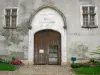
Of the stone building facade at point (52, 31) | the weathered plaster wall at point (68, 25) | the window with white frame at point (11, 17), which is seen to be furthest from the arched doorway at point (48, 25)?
the window with white frame at point (11, 17)

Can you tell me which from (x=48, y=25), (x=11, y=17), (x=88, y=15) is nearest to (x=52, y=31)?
(x=48, y=25)

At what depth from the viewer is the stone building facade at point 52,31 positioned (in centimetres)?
1688

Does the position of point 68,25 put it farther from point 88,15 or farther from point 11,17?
point 11,17

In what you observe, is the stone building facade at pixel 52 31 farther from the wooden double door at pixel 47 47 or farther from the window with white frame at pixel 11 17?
the window with white frame at pixel 11 17

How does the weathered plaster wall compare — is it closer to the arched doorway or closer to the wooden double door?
the arched doorway

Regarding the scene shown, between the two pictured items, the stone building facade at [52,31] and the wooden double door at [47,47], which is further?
the wooden double door at [47,47]

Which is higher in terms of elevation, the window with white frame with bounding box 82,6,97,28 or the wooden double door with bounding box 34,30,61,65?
the window with white frame with bounding box 82,6,97,28

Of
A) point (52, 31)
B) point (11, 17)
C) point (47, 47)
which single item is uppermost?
point (11, 17)

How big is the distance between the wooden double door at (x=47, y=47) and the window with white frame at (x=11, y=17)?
2197 millimetres

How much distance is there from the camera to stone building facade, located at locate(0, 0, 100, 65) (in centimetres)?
1688

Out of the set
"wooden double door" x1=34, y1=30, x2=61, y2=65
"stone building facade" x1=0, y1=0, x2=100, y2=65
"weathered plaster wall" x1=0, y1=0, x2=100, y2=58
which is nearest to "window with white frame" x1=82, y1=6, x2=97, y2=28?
"stone building facade" x1=0, y1=0, x2=100, y2=65

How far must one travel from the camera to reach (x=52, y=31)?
17344 millimetres

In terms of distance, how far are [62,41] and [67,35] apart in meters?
0.63

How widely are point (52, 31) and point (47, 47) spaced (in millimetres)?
1378
